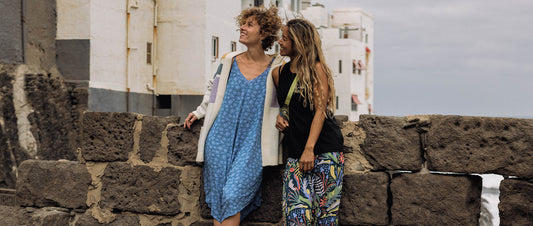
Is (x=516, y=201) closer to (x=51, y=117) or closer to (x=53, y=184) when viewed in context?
(x=53, y=184)

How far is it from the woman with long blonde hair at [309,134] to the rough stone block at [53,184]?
1.97 meters

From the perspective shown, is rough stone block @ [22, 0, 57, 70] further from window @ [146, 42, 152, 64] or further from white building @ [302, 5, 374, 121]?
white building @ [302, 5, 374, 121]

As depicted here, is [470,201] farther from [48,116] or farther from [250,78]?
[48,116]

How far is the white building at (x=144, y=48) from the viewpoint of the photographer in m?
17.9

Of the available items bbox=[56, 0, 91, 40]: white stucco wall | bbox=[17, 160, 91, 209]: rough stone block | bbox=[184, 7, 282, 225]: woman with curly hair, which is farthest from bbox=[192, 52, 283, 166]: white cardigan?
bbox=[56, 0, 91, 40]: white stucco wall

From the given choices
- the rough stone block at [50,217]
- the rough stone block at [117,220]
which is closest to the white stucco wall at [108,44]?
the rough stone block at [50,217]

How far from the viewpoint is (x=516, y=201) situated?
4562 millimetres

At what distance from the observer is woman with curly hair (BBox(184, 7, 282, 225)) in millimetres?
4547

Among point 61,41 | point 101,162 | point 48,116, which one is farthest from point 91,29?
point 101,162

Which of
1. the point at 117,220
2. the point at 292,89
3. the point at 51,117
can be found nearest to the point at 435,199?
the point at 292,89

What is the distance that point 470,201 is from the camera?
182 inches

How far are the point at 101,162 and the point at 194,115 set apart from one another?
96 cm

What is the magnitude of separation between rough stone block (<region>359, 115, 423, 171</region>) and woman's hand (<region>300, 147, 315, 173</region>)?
2.52ft

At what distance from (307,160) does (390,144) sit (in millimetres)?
872
